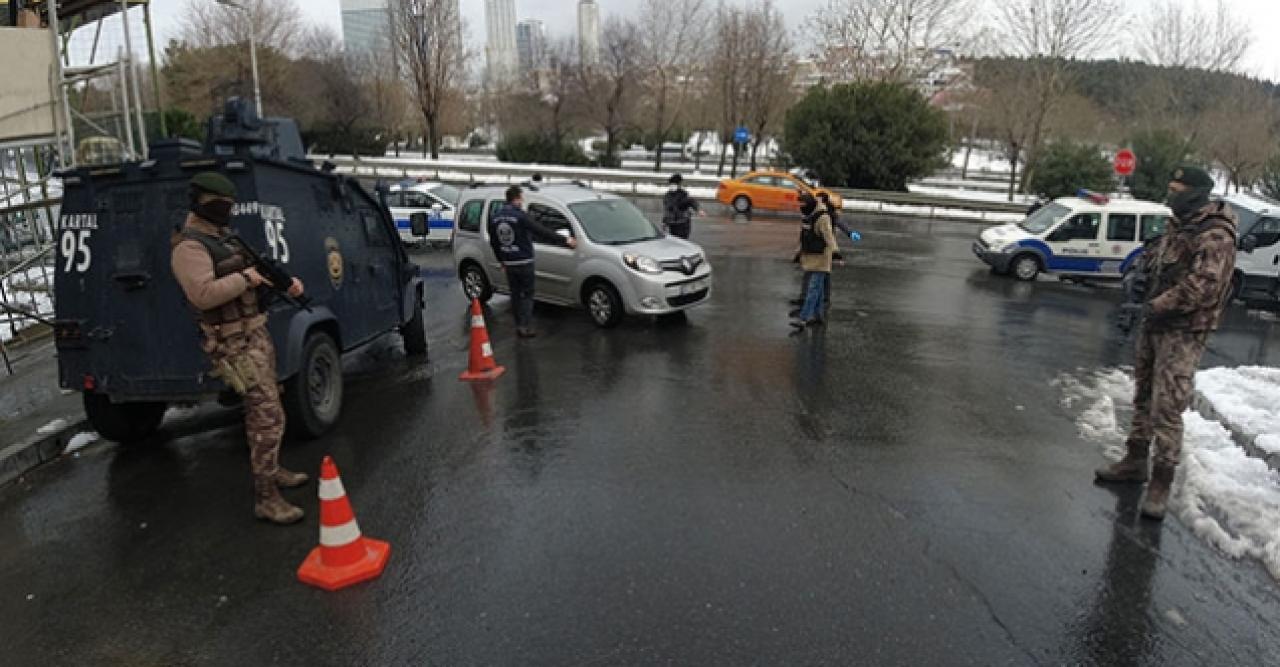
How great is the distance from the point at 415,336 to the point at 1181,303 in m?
7.39

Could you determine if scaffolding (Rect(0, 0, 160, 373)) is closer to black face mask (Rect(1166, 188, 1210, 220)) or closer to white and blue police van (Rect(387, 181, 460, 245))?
white and blue police van (Rect(387, 181, 460, 245))

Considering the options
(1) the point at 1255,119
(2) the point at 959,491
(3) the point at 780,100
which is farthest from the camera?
(3) the point at 780,100

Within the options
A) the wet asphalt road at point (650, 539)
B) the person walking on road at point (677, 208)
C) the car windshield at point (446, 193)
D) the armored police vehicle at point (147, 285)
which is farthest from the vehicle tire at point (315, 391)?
the car windshield at point (446, 193)

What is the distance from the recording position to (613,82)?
45875 mm

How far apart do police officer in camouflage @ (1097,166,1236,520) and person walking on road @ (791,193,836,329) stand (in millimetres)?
4832

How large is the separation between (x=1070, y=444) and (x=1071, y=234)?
10.5 metres

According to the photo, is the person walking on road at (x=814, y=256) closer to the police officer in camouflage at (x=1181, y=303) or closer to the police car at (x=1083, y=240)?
the police officer in camouflage at (x=1181, y=303)

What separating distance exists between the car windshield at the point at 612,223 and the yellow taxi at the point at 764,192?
1529 cm

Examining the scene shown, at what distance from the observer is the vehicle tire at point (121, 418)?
19.9ft

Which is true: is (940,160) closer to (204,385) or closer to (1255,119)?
(1255,119)

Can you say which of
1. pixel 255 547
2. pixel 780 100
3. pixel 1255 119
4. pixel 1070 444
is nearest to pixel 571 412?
pixel 255 547

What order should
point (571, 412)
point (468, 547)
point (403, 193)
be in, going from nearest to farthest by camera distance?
point (468, 547) → point (571, 412) → point (403, 193)

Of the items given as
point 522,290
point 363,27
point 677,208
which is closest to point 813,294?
point 522,290

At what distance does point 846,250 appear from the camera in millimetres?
18984
